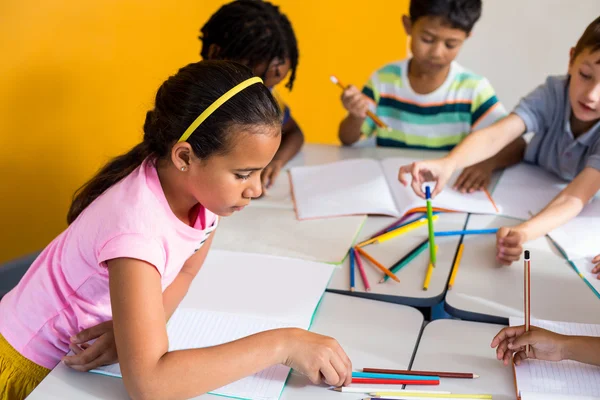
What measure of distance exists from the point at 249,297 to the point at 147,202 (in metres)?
0.26

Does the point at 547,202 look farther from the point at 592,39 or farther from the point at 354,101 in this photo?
the point at 354,101

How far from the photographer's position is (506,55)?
9.40 feet

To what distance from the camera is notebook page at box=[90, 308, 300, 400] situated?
0.84 m

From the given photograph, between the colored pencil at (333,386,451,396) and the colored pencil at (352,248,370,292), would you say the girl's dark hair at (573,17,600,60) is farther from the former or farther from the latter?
the colored pencil at (333,386,451,396)

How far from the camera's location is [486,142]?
153 centimetres

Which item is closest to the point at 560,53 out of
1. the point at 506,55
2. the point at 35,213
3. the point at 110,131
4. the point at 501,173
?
the point at 506,55

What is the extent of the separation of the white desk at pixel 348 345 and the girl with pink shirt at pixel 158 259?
0.02 meters

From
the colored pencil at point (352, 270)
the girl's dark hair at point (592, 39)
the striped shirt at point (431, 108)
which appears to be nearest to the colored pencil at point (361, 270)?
the colored pencil at point (352, 270)

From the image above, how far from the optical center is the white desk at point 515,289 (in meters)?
1.02

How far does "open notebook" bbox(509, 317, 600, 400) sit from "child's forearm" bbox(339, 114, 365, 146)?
108 cm

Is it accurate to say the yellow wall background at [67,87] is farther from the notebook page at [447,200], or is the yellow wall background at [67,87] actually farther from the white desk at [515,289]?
the white desk at [515,289]

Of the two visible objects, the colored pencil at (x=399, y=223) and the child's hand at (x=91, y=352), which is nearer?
the child's hand at (x=91, y=352)

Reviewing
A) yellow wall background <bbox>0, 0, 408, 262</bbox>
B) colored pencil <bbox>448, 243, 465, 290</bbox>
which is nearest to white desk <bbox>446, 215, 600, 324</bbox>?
colored pencil <bbox>448, 243, 465, 290</bbox>

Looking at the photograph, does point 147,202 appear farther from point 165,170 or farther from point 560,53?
point 560,53
